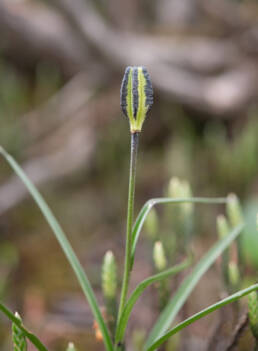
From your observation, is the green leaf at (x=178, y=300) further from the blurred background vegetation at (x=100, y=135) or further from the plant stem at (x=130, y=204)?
the blurred background vegetation at (x=100, y=135)

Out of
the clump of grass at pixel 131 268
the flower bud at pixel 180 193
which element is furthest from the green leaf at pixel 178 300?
the flower bud at pixel 180 193

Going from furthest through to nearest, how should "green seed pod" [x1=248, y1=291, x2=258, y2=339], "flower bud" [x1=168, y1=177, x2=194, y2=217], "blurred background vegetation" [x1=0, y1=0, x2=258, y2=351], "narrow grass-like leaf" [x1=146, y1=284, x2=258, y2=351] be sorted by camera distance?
"blurred background vegetation" [x1=0, y1=0, x2=258, y2=351] → "flower bud" [x1=168, y1=177, x2=194, y2=217] → "green seed pod" [x1=248, y1=291, x2=258, y2=339] → "narrow grass-like leaf" [x1=146, y1=284, x2=258, y2=351]

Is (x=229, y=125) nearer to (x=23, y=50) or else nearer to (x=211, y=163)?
(x=211, y=163)

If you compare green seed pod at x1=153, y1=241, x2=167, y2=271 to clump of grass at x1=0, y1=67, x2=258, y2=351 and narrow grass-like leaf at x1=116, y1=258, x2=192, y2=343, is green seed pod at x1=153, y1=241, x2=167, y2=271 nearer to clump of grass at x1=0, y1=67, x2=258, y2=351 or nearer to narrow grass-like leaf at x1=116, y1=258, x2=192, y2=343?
clump of grass at x1=0, y1=67, x2=258, y2=351

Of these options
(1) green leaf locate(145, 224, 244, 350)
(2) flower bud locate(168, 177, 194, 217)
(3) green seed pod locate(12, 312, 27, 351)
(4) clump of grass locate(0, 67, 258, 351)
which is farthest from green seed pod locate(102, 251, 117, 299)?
(2) flower bud locate(168, 177, 194, 217)

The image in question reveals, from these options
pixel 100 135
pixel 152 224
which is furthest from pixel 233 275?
pixel 100 135

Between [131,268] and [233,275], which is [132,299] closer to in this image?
[131,268]

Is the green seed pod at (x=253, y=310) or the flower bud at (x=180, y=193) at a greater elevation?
the flower bud at (x=180, y=193)
